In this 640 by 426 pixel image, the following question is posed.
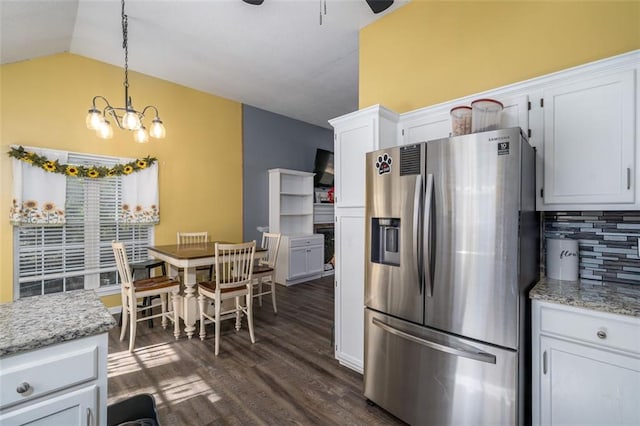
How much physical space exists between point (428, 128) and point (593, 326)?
1649 mm

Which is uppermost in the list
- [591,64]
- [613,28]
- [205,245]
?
[613,28]

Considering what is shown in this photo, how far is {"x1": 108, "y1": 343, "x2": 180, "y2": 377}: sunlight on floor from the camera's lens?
2525 mm

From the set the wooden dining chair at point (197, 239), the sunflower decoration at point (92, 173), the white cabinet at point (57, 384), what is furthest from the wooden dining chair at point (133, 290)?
the white cabinet at point (57, 384)

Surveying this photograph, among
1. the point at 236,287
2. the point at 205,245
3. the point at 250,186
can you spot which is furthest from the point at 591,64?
the point at 250,186

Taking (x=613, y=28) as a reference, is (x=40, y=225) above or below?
below

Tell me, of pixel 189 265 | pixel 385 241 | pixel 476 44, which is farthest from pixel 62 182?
pixel 476 44

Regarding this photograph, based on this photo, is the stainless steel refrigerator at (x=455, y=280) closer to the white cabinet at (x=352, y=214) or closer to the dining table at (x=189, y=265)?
the white cabinet at (x=352, y=214)

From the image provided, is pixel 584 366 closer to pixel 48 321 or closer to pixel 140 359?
pixel 48 321

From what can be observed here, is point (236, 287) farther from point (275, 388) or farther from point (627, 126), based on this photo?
point (627, 126)

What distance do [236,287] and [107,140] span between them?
2.64 meters

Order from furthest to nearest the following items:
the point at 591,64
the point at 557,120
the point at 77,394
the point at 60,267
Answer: the point at 60,267 → the point at 557,120 → the point at 591,64 → the point at 77,394

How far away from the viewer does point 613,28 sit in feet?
5.76

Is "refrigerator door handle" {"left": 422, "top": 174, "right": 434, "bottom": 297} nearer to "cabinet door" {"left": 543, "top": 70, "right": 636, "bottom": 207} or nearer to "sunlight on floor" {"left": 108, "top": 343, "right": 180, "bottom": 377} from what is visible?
"cabinet door" {"left": 543, "top": 70, "right": 636, "bottom": 207}

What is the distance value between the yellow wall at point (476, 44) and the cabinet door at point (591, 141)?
0.29 meters
